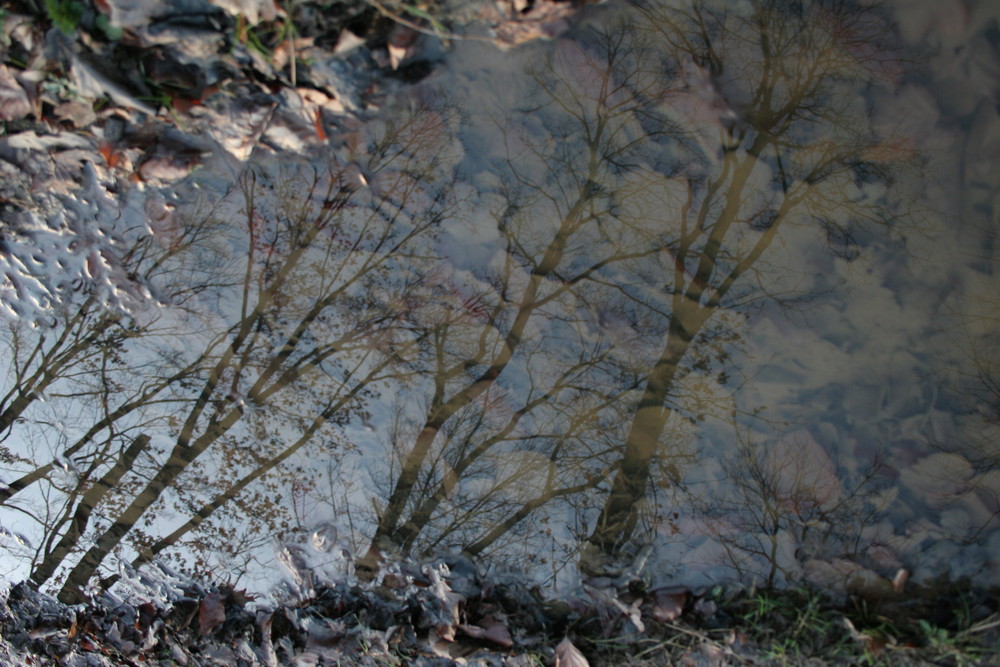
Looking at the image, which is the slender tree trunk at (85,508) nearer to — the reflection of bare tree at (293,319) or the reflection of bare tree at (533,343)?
the reflection of bare tree at (293,319)

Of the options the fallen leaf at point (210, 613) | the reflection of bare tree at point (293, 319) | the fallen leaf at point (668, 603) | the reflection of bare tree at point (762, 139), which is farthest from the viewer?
the fallen leaf at point (210, 613)

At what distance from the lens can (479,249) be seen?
1.51 m

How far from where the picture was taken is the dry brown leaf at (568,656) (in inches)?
56.7

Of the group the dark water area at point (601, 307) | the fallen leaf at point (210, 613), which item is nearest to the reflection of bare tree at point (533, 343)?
the dark water area at point (601, 307)

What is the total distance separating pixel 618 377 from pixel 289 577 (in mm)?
1170

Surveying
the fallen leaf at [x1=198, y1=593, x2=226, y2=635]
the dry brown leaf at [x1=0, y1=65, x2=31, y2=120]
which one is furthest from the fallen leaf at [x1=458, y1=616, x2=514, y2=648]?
the dry brown leaf at [x1=0, y1=65, x2=31, y2=120]

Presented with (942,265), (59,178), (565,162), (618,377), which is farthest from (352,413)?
(942,265)

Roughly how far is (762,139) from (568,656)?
143 cm

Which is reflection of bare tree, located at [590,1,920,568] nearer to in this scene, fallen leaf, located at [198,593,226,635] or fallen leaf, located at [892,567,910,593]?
fallen leaf, located at [892,567,910,593]

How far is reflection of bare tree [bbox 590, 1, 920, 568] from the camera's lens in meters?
1.31

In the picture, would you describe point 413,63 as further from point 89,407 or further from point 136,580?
point 136,580

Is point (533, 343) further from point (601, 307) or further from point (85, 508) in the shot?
point (85, 508)

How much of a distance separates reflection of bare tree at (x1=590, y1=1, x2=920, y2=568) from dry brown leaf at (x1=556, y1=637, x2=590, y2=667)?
2.89 ft

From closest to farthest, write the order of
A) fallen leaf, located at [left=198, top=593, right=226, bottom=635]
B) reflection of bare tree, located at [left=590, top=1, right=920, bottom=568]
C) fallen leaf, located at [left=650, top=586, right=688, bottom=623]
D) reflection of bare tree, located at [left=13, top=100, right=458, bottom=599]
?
reflection of bare tree, located at [left=590, top=1, right=920, bottom=568], fallen leaf, located at [left=650, top=586, right=688, bottom=623], reflection of bare tree, located at [left=13, top=100, right=458, bottom=599], fallen leaf, located at [left=198, top=593, right=226, bottom=635]
